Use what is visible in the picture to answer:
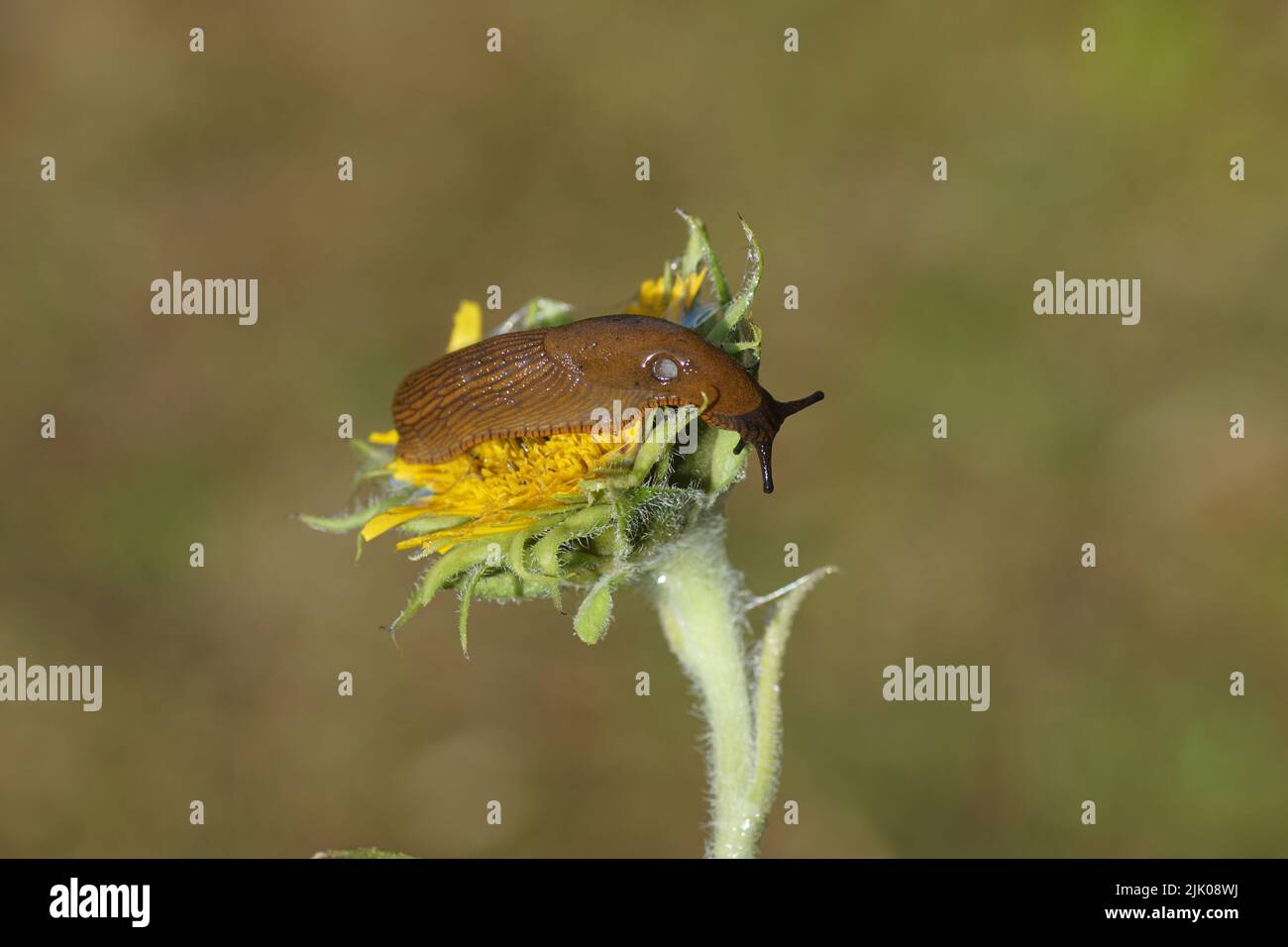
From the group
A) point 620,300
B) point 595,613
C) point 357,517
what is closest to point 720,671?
point 595,613

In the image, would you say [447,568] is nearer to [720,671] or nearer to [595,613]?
[595,613]

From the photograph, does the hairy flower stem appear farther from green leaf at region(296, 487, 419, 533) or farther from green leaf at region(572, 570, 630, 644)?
green leaf at region(296, 487, 419, 533)

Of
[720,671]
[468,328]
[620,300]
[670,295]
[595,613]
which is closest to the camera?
[595,613]

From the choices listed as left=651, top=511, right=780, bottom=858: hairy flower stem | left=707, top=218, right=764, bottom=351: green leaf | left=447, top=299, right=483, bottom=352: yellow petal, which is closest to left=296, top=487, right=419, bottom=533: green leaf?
left=447, top=299, right=483, bottom=352: yellow petal

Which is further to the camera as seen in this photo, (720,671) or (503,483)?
(720,671)

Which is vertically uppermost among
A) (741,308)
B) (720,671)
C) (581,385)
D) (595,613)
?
(741,308)

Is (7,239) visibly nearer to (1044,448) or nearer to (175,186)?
(175,186)

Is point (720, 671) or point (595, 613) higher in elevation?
point (595, 613)

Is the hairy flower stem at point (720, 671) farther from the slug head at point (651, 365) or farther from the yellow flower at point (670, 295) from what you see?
the yellow flower at point (670, 295)

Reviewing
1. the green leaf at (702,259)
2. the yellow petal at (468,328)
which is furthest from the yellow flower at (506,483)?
the yellow petal at (468,328)

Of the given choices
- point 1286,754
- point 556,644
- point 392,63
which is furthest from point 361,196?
point 1286,754
